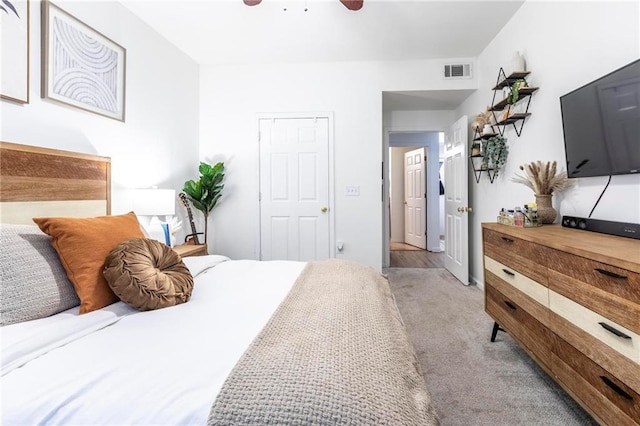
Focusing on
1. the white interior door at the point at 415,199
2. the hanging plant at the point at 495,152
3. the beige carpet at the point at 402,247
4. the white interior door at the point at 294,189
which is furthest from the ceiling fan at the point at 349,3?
the beige carpet at the point at 402,247

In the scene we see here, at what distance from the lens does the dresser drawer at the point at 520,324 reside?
1.48 m

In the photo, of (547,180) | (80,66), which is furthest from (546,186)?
(80,66)

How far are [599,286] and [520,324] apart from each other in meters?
0.69

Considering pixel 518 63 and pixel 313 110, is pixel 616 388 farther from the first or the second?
pixel 313 110

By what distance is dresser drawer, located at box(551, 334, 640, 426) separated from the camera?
1.02 meters

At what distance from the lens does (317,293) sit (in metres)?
1.30

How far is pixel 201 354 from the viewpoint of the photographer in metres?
0.80

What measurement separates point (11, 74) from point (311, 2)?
81.5 inches

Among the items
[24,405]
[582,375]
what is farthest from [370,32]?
[24,405]

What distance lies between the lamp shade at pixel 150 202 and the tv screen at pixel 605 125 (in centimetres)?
288

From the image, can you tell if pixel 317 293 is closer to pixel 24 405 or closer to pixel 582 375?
pixel 24 405

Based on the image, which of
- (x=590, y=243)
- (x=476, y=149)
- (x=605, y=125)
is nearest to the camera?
(x=590, y=243)

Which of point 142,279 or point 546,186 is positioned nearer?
point 142,279

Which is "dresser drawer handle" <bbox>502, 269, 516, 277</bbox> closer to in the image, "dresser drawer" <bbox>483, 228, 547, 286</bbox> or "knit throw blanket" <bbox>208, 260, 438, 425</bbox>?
"dresser drawer" <bbox>483, 228, 547, 286</bbox>
